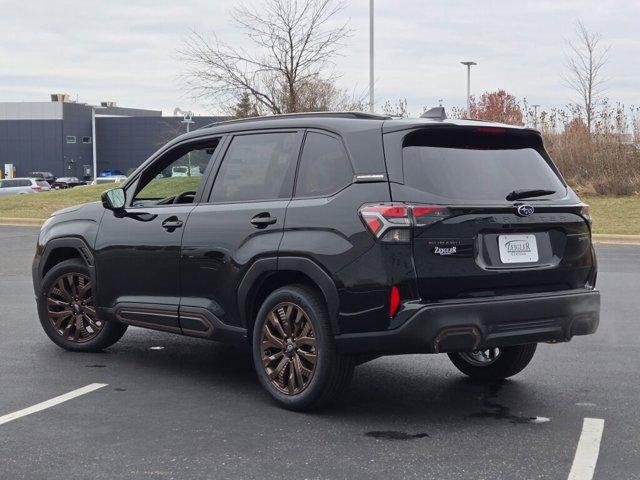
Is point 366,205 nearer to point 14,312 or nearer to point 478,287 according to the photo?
point 478,287

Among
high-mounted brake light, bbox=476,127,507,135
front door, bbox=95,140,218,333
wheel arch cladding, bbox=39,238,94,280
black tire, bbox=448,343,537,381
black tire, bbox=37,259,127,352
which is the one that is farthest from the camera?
Result: black tire, bbox=37,259,127,352

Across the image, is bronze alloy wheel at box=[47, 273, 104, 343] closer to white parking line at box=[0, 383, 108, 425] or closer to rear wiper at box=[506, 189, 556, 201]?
white parking line at box=[0, 383, 108, 425]

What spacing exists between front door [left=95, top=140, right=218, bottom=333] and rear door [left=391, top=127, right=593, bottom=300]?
1867 millimetres

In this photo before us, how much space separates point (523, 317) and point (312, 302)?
1.22 metres

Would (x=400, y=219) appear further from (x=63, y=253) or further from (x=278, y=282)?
(x=63, y=253)

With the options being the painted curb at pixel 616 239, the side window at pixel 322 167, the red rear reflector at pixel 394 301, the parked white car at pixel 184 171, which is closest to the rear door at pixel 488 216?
the red rear reflector at pixel 394 301

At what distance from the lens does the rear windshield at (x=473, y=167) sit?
5.51 m

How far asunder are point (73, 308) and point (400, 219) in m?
3.49

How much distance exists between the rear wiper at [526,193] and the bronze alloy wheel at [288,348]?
1.41 metres

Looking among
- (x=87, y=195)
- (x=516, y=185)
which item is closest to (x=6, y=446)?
(x=516, y=185)

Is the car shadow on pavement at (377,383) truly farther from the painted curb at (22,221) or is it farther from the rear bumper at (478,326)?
the painted curb at (22,221)

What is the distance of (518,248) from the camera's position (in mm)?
5652

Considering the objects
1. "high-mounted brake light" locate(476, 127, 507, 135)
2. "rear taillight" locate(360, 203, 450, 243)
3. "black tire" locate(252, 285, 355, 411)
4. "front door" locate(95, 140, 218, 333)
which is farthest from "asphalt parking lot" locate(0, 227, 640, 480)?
"high-mounted brake light" locate(476, 127, 507, 135)

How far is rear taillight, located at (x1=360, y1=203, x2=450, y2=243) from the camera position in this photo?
5.31 metres
